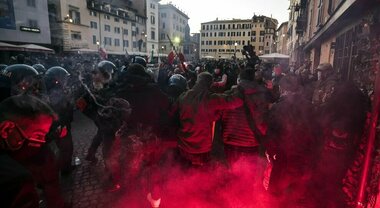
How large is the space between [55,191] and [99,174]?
2742mm

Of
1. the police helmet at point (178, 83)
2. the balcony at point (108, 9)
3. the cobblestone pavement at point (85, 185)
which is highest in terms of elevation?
the balcony at point (108, 9)

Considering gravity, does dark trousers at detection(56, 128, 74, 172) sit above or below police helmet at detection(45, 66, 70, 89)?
below

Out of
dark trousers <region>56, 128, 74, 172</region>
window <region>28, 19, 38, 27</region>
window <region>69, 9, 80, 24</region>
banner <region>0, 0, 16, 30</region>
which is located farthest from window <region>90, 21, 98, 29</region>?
dark trousers <region>56, 128, 74, 172</region>

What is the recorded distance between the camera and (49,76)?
6051 mm

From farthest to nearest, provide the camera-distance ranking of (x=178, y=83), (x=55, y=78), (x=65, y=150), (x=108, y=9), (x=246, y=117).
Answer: (x=108, y=9) < (x=178, y=83) < (x=55, y=78) < (x=65, y=150) < (x=246, y=117)

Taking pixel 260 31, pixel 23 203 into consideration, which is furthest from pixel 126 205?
pixel 260 31

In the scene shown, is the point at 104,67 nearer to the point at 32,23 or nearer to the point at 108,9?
the point at 32,23

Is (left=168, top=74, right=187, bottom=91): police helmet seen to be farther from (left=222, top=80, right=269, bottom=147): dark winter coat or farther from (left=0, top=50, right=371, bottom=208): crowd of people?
(left=222, top=80, right=269, bottom=147): dark winter coat

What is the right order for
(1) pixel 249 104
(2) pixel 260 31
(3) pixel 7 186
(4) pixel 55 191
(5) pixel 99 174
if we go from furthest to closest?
(2) pixel 260 31
(5) pixel 99 174
(1) pixel 249 104
(4) pixel 55 191
(3) pixel 7 186

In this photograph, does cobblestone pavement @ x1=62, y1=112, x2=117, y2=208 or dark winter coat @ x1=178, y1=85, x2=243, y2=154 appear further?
cobblestone pavement @ x1=62, y1=112, x2=117, y2=208

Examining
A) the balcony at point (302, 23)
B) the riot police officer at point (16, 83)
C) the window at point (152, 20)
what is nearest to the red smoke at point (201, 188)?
the riot police officer at point (16, 83)

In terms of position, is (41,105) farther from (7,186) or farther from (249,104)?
(249,104)

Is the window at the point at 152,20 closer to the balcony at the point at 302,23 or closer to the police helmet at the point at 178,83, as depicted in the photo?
the balcony at the point at 302,23

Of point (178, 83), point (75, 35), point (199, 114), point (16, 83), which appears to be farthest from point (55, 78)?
point (75, 35)
